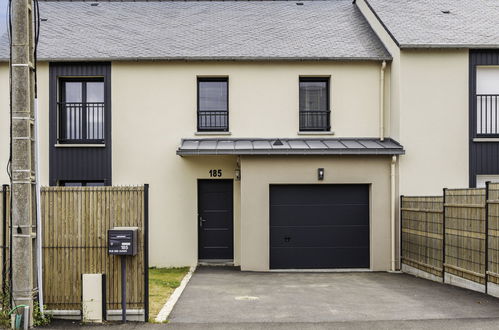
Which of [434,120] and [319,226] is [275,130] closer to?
[319,226]

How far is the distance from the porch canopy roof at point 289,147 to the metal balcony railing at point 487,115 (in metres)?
2.41

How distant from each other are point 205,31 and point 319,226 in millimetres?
7146

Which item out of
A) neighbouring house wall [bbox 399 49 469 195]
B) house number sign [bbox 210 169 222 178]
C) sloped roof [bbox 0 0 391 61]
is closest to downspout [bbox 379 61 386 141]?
sloped roof [bbox 0 0 391 61]

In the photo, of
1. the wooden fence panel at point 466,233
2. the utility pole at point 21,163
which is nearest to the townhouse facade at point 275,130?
the wooden fence panel at point 466,233

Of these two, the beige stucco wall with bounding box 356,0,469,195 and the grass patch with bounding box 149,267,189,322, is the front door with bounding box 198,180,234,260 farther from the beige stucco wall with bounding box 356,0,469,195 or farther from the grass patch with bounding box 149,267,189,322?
the beige stucco wall with bounding box 356,0,469,195

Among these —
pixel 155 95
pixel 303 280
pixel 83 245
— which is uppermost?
pixel 155 95

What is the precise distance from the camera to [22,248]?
335 inches

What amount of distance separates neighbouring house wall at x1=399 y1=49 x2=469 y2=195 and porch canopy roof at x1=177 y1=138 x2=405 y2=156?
0.71 metres

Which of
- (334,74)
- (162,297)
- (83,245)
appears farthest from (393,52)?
(83,245)

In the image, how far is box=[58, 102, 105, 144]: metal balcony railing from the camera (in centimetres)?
1702

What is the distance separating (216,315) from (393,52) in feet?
32.9

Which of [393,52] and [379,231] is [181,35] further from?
[379,231]

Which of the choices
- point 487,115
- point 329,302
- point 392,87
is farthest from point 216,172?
point 487,115

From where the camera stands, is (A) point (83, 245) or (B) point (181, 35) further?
(B) point (181, 35)
